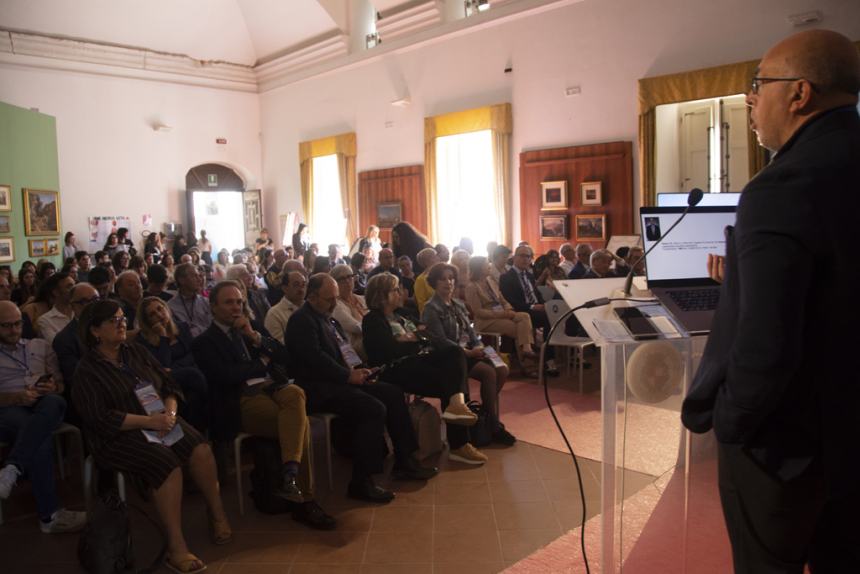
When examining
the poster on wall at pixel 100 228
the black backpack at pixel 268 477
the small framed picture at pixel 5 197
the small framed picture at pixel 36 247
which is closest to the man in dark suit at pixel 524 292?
the black backpack at pixel 268 477

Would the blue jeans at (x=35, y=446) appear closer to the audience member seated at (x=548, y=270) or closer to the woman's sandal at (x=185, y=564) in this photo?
the woman's sandal at (x=185, y=564)

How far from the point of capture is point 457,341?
4.75m

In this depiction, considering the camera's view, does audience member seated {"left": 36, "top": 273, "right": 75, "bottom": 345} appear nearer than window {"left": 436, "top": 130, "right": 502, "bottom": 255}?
Yes

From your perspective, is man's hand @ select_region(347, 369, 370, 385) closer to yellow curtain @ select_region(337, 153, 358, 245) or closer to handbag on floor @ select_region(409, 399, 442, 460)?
handbag on floor @ select_region(409, 399, 442, 460)

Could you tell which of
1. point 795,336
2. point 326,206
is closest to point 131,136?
point 326,206

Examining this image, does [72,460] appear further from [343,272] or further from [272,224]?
[272,224]

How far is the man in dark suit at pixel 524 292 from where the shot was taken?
6691 millimetres

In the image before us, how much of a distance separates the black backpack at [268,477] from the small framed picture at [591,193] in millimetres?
7071

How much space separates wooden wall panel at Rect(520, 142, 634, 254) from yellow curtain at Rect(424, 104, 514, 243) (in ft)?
1.12

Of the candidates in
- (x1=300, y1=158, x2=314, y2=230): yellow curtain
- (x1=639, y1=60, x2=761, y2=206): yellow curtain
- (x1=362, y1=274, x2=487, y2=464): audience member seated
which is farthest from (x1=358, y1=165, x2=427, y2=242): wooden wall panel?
(x1=362, y1=274, x2=487, y2=464): audience member seated

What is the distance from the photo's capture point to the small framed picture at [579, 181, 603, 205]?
9.52 m

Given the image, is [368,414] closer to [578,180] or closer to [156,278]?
[156,278]

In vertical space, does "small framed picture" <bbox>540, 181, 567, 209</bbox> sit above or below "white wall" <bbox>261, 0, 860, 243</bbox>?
below

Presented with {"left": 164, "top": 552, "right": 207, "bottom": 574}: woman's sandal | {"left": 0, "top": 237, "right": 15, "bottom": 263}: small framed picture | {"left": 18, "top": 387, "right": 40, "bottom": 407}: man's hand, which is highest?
{"left": 0, "top": 237, "right": 15, "bottom": 263}: small framed picture
